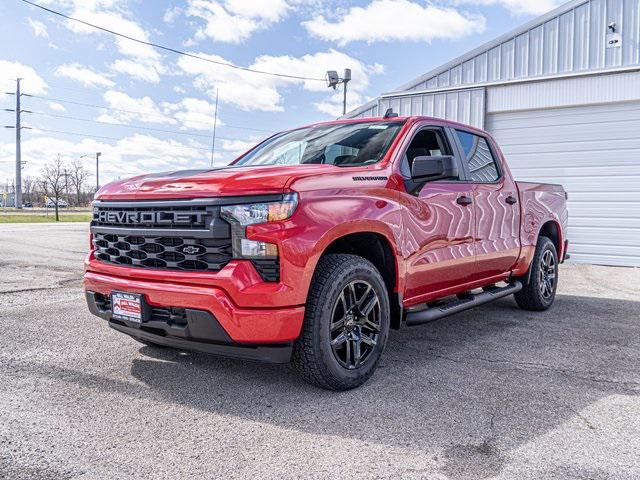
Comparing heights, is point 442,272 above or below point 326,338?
above

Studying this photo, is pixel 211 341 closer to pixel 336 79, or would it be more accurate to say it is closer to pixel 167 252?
pixel 167 252

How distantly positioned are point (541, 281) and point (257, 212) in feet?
13.7

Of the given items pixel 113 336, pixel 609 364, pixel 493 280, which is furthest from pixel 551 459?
pixel 113 336

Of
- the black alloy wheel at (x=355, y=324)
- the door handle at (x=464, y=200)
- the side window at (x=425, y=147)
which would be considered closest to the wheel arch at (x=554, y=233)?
the door handle at (x=464, y=200)

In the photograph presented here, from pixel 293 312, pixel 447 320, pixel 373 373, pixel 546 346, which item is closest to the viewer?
pixel 293 312

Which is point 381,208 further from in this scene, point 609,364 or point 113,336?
point 113,336

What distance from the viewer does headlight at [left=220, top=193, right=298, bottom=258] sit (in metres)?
2.88

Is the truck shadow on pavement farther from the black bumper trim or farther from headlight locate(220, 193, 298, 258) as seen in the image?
headlight locate(220, 193, 298, 258)

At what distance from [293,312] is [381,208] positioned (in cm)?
98

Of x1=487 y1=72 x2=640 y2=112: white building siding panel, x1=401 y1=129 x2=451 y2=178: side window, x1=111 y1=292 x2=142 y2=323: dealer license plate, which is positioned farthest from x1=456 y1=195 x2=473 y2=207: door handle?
x1=487 y1=72 x2=640 y2=112: white building siding panel

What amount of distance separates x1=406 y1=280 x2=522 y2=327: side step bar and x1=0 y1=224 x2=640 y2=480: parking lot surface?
34cm

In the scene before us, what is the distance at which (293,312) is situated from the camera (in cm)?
293

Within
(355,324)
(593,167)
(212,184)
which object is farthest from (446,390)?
(593,167)

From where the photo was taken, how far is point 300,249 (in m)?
2.93
